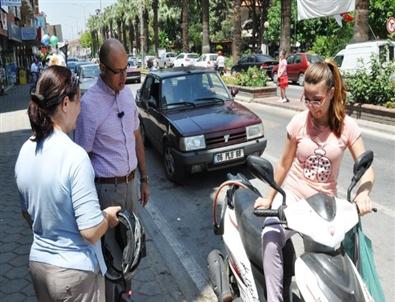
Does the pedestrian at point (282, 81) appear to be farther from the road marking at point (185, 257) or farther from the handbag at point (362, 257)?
the handbag at point (362, 257)

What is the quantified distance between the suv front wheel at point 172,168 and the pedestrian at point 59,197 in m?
4.54

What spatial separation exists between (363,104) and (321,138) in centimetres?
870

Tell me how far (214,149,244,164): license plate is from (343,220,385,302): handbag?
13.9 ft

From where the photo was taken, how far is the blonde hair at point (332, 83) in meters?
2.65

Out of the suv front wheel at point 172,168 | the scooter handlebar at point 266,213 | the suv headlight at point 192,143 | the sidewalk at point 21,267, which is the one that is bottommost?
the sidewalk at point 21,267

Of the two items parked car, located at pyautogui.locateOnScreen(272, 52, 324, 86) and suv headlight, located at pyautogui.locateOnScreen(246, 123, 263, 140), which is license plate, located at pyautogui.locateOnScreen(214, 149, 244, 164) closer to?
suv headlight, located at pyautogui.locateOnScreen(246, 123, 263, 140)

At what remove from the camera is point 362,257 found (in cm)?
230

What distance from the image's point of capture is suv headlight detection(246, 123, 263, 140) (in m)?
6.80

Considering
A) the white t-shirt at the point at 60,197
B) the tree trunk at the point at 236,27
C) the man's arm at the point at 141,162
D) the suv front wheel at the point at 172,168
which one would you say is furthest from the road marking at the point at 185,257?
the tree trunk at the point at 236,27

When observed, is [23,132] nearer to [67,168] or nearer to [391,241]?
[391,241]

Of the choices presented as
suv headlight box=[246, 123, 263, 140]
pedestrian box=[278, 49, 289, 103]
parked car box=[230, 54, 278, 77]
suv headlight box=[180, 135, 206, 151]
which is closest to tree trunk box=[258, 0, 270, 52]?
parked car box=[230, 54, 278, 77]

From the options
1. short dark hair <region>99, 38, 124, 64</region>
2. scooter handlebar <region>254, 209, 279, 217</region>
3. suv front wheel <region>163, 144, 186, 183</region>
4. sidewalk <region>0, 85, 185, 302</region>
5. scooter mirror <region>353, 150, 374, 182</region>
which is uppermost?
short dark hair <region>99, 38, 124, 64</region>

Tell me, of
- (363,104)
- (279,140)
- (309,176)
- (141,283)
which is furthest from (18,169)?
(363,104)

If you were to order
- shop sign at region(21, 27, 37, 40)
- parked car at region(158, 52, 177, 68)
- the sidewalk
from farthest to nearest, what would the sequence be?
parked car at region(158, 52, 177, 68) → shop sign at region(21, 27, 37, 40) → the sidewalk
